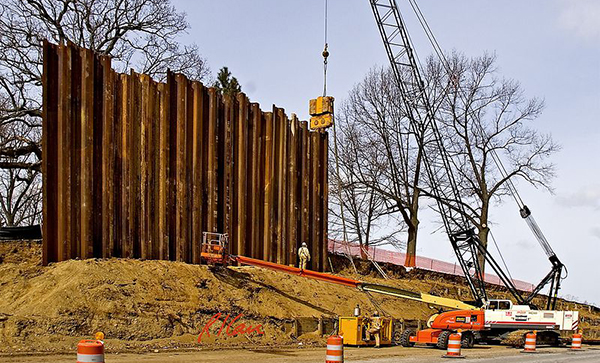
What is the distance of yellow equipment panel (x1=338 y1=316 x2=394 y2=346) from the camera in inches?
996

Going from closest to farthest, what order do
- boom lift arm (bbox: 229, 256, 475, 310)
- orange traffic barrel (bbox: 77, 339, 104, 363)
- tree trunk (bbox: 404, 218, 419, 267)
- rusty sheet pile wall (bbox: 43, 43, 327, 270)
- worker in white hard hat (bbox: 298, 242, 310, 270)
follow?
1. orange traffic barrel (bbox: 77, 339, 104, 363)
2. rusty sheet pile wall (bbox: 43, 43, 327, 270)
3. boom lift arm (bbox: 229, 256, 475, 310)
4. worker in white hard hat (bbox: 298, 242, 310, 270)
5. tree trunk (bbox: 404, 218, 419, 267)

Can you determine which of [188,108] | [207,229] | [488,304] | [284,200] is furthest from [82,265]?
[488,304]

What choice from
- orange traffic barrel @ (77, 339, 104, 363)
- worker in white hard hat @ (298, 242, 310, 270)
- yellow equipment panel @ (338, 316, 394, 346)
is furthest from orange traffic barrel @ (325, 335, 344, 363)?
worker in white hard hat @ (298, 242, 310, 270)

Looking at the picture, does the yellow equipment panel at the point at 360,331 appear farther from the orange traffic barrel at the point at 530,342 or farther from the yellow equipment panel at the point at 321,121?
the yellow equipment panel at the point at 321,121

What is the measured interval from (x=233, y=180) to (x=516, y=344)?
1396 cm

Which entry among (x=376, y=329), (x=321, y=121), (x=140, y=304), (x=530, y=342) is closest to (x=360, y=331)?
(x=376, y=329)

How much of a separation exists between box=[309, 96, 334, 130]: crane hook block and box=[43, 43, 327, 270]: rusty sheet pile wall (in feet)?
6.33

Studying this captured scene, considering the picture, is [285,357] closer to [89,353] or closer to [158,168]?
[158,168]

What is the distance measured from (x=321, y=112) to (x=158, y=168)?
11262mm

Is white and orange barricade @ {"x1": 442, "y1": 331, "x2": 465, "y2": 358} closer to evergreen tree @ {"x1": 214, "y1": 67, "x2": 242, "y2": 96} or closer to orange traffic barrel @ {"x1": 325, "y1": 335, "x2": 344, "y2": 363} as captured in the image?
orange traffic barrel @ {"x1": 325, "y1": 335, "x2": 344, "y2": 363}

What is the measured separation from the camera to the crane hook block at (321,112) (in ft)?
117

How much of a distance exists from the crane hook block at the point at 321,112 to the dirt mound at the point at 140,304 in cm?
950

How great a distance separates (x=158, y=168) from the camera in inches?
1088
